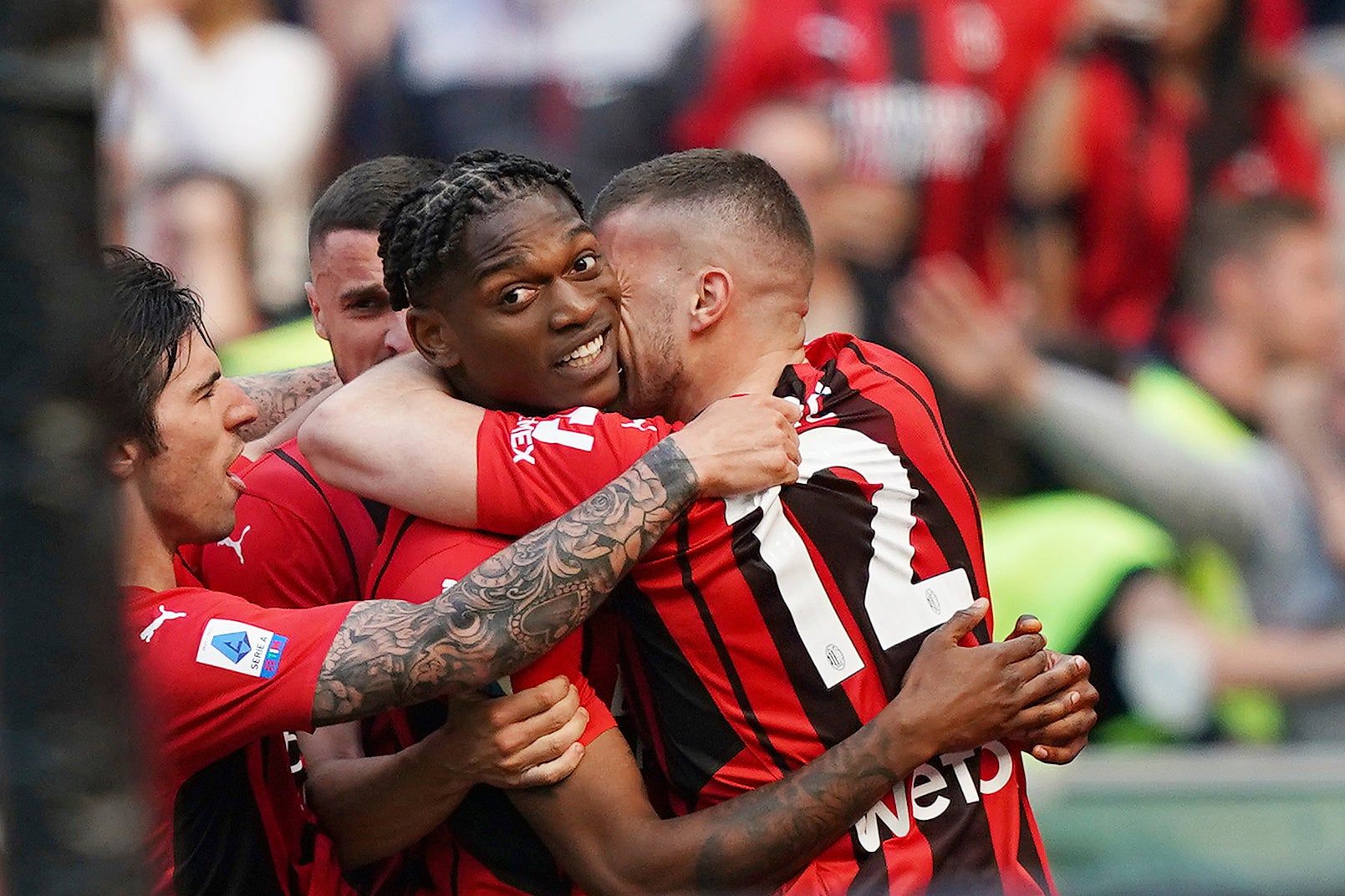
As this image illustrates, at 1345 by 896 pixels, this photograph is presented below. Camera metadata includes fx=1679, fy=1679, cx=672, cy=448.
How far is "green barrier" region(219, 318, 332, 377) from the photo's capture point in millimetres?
5805

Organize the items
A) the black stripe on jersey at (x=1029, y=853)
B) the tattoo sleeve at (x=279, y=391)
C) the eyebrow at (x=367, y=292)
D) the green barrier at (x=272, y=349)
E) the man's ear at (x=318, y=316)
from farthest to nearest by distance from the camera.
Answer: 1. the green barrier at (x=272, y=349)
2. the tattoo sleeve at (x=279, y=391)
3. the man's ear at (x=318, y=316)
4. the eyebrow at (x=367, y=292)
5. the black stripe on jersey at (x=1029, y=853)

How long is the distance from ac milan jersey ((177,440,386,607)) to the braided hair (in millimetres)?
440

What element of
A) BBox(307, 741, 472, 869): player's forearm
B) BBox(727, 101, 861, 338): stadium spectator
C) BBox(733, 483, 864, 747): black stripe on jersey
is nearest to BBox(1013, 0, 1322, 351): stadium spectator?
BBox(727, 101, 861, 338): stadium spectator

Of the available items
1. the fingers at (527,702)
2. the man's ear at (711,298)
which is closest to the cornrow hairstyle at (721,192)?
the man's ear at (711,298)

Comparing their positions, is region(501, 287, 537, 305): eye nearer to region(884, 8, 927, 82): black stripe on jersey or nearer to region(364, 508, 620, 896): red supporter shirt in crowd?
region(364, 508, 620, 896): red supporter shirt in crowd

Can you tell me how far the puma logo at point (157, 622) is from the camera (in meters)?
2.61

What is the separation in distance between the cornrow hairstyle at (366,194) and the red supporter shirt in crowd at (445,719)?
32.6 inches

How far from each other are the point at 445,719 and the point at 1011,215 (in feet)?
12.7

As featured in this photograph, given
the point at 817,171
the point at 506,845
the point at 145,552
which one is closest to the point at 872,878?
the point at 506,845

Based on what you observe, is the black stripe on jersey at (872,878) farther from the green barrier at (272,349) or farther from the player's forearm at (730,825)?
the green barrier at (272,349)

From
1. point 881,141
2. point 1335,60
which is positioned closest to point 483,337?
point 881,141

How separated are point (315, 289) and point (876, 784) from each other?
1639 mm

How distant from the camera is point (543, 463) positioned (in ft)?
8.83

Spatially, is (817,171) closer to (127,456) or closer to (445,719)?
(445,719)
